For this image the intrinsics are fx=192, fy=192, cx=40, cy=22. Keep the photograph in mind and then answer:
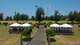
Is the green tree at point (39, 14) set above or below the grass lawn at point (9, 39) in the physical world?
above

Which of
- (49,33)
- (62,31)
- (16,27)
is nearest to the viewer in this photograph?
(49,33)

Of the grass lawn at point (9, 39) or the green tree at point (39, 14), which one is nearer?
the grass lawn at point (9, 39)

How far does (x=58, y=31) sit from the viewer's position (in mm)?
48750

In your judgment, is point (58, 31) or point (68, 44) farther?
point (58, 31)

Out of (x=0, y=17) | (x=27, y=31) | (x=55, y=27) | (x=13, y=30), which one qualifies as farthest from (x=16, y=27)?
(x=0, y=17)

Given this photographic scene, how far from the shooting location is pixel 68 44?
3192 centimetres

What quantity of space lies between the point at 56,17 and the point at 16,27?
57.0m

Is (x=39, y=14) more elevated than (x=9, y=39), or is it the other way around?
(x=39, y=14)

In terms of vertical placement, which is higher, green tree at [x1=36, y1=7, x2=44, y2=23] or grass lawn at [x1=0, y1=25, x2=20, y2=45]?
green tree at [x1=36, y1=7, x2=44, y2=23]

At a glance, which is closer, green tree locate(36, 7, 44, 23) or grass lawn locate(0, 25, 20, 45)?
grass lawn locate(0, 25, 20, 45)

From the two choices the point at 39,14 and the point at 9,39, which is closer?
the point at 9,39

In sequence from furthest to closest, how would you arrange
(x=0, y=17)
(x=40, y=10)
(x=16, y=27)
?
(x=0, y=17)
(x=40, y=10)
(x=16, y=27)

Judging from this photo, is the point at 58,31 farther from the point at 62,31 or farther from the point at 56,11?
the point at 56,11

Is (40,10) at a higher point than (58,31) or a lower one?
higher
